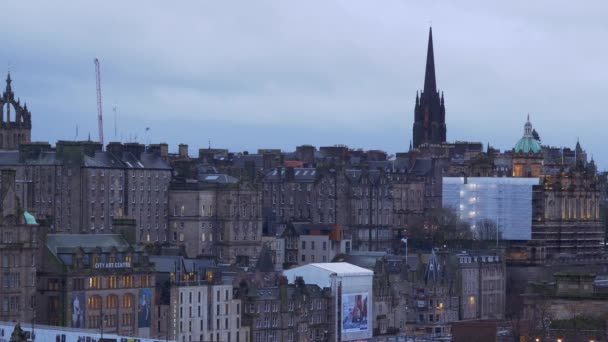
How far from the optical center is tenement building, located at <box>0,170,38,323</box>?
409ft

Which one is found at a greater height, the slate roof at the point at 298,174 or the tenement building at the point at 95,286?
the slate roof at the point at 298,174

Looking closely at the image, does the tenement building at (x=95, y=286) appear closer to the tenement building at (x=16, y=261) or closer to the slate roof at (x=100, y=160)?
the tenement building at (x=16, y=261)

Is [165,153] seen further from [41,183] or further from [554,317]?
[554,317]

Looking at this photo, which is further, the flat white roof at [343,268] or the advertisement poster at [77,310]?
the flat white roof at [343,268]

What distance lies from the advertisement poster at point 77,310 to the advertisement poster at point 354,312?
2757 cm

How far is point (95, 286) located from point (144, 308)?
459cm

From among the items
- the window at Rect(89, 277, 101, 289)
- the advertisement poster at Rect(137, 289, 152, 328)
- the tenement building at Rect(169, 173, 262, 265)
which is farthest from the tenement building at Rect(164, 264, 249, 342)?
the tenement building at Rect(169, 173, 262, 265)

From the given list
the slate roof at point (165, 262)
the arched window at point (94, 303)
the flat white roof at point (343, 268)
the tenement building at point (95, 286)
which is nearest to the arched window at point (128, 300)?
the tenement building at point (95, 286)

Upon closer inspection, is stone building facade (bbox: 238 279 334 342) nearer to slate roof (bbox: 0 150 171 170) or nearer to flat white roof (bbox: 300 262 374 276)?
flat white roof (bbox: 300 262 374 276)

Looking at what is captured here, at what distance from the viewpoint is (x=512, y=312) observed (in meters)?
176

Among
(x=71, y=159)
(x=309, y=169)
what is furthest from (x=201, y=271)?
(x=309, y=169)

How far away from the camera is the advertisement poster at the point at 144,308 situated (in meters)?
132

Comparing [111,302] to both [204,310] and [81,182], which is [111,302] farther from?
[81,182]

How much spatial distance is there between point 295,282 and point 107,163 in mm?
22716
